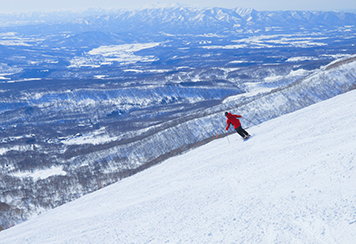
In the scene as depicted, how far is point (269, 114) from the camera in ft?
220

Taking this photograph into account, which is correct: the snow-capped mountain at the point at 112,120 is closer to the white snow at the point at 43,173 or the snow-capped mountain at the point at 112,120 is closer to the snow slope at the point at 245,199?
the white snow at the point at 43,173

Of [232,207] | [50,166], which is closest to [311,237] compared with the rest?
[232,207]

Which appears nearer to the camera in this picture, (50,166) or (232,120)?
(232,120)

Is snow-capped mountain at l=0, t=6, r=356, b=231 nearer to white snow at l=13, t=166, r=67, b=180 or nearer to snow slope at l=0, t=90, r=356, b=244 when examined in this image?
white snow at l=13, t=166, r=67, b=180

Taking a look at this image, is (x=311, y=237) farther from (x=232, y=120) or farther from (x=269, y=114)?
(x=269, y=114)

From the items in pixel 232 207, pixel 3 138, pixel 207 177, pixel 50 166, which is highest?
pixel 232 207

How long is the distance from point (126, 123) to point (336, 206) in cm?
9653

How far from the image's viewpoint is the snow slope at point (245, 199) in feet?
29.4

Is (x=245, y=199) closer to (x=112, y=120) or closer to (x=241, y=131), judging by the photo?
(x=241, y=131)

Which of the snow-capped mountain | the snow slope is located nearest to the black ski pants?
the snow slope

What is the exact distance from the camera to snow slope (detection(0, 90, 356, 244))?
8969mm

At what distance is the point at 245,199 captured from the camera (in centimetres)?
1105

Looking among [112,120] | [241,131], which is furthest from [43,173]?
[112,120]

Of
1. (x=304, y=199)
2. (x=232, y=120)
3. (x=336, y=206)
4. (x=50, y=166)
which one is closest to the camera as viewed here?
(x=336, y=206)
